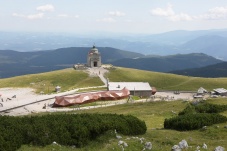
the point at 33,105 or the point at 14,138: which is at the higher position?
the point at 14,138

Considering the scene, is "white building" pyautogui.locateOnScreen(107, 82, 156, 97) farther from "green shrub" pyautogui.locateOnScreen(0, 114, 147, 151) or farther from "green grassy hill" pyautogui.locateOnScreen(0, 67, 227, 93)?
"green shrub" pyautogui.locateOnScreen(0, 114, 147, 151)

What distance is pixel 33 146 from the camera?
23719 mm

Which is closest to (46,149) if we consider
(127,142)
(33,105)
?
(127,142)

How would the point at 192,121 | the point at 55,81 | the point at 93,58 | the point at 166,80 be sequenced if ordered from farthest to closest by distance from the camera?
1. the point at 93,58
2. the point at 166,80
3. the point at 55,81
4. the point at 192,121

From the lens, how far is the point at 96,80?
13400cm

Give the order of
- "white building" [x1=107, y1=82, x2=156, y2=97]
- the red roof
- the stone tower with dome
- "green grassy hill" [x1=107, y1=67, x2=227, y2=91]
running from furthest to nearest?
the stone tower with dome, "green grassy hill" [x1=107, y1=67, x2=227, y2=91], "white building" [x1=107, y1=82, x2=156, y2=97], the red roof

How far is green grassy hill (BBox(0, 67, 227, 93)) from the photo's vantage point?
129 metres

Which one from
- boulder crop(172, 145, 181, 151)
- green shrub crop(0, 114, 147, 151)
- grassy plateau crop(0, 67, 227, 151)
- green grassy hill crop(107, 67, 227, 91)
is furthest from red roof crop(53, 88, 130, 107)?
boulder crop(172, 145, 181, 151)

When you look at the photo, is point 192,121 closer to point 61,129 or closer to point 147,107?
point 61,129

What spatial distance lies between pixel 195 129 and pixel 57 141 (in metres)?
16.2

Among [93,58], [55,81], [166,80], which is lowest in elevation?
[166,80]

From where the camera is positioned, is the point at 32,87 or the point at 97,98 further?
the point at 32,87

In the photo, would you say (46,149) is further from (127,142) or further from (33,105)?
(33,105)

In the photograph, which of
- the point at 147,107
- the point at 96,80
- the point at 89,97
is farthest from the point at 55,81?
the point at 147,107
